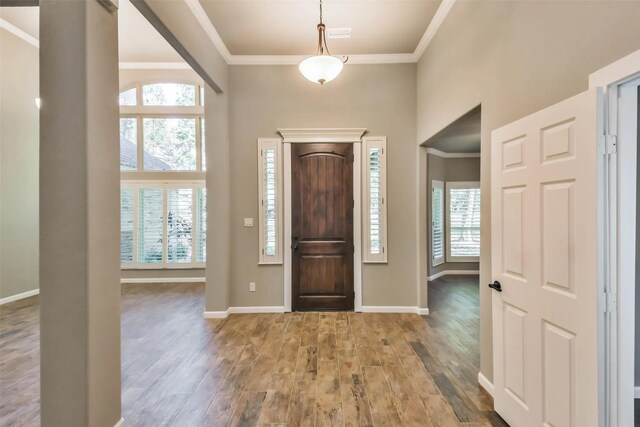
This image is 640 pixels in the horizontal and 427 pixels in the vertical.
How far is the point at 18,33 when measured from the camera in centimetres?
438

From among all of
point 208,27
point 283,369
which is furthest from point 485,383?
point 208,27

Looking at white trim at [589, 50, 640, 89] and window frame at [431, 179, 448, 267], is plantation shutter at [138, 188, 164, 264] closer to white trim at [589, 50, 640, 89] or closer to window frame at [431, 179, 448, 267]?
window frame at [431, 179, 448, 267]

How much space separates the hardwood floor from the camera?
2037mm

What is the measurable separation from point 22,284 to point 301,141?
506 centimetres

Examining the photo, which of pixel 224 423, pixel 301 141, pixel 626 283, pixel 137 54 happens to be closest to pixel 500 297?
pixel 626 283

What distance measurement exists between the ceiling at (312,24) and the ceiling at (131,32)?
53.0 inches

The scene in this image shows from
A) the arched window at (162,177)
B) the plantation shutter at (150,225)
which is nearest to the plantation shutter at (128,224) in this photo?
the arched window at (162,177)

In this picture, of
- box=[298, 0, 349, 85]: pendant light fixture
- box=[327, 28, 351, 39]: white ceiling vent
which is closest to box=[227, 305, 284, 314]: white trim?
box=[298, 0, 349, 85]: pendant light fixture

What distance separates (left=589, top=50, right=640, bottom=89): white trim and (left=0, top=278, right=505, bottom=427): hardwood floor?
7.13 feet

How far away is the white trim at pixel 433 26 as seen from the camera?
294 centimetres

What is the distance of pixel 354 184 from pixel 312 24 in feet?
6.76

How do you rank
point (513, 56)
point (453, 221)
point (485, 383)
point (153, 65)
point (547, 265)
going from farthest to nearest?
point (453, 221), point (153, 65), point (485, 383), point (513, 56), point (547, 265)

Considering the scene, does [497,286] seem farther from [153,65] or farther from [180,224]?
[153,65]

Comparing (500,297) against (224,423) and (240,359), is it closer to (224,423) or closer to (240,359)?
(224,423)
